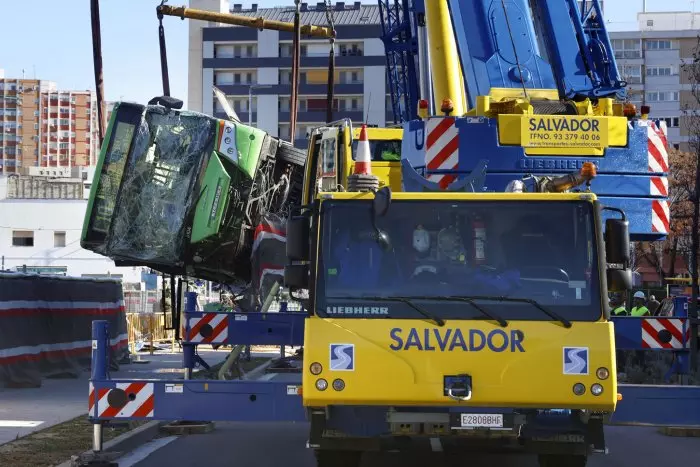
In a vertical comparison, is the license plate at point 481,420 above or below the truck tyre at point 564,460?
above

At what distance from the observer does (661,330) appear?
13695 millimetres

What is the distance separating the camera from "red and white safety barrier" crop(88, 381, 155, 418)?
10.0 meters

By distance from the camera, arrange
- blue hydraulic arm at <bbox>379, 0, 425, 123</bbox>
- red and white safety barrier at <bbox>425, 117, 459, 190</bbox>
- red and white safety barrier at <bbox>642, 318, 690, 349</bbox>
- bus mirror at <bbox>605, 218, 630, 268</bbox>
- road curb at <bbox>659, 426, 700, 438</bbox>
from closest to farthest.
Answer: bus mirror at <bbox>605, 218, 630, 268</bbox>, red and white safety barrier at <bbox>425, 117, 459, 190</bbox>, red and white safety barrier at <bbox>642, 318, 690, 349</bbox>, road curb at <bbox>659, 426, 700, 438</bbox>, blue hydraulic arm at <bbox>379, 0, 425, 123</bbox>

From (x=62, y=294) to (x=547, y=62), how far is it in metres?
11.0

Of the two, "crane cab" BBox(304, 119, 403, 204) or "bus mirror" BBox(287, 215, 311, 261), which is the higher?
"crane cab" BBox(304, 119, 403, 204)

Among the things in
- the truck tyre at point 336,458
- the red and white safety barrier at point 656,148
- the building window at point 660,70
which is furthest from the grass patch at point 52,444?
the building window at point 660,70

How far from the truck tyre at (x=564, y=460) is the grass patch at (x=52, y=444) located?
4.13 meters

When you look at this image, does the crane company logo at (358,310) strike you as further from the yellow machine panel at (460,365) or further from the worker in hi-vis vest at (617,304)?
the worker in hi-vis vest at (617,304)

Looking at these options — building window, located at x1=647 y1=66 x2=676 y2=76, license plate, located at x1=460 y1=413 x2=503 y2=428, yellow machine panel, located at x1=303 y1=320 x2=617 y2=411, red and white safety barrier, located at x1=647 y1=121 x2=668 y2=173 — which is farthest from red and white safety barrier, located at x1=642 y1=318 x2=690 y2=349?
building window, located at x1=647 y1=66 x2=676 y2=76

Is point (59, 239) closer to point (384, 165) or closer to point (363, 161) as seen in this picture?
point (384, 165)

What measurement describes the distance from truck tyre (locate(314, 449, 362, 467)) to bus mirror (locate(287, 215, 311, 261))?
156 cm

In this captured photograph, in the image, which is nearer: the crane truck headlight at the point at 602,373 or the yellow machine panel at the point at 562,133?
the crane truck headlight at the point at 602,373

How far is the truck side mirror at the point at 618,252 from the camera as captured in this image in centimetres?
905

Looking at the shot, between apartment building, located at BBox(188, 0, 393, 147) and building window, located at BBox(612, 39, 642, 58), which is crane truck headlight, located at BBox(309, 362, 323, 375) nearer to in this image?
apartment building, located at BBox(188, 0, 393, 147)
